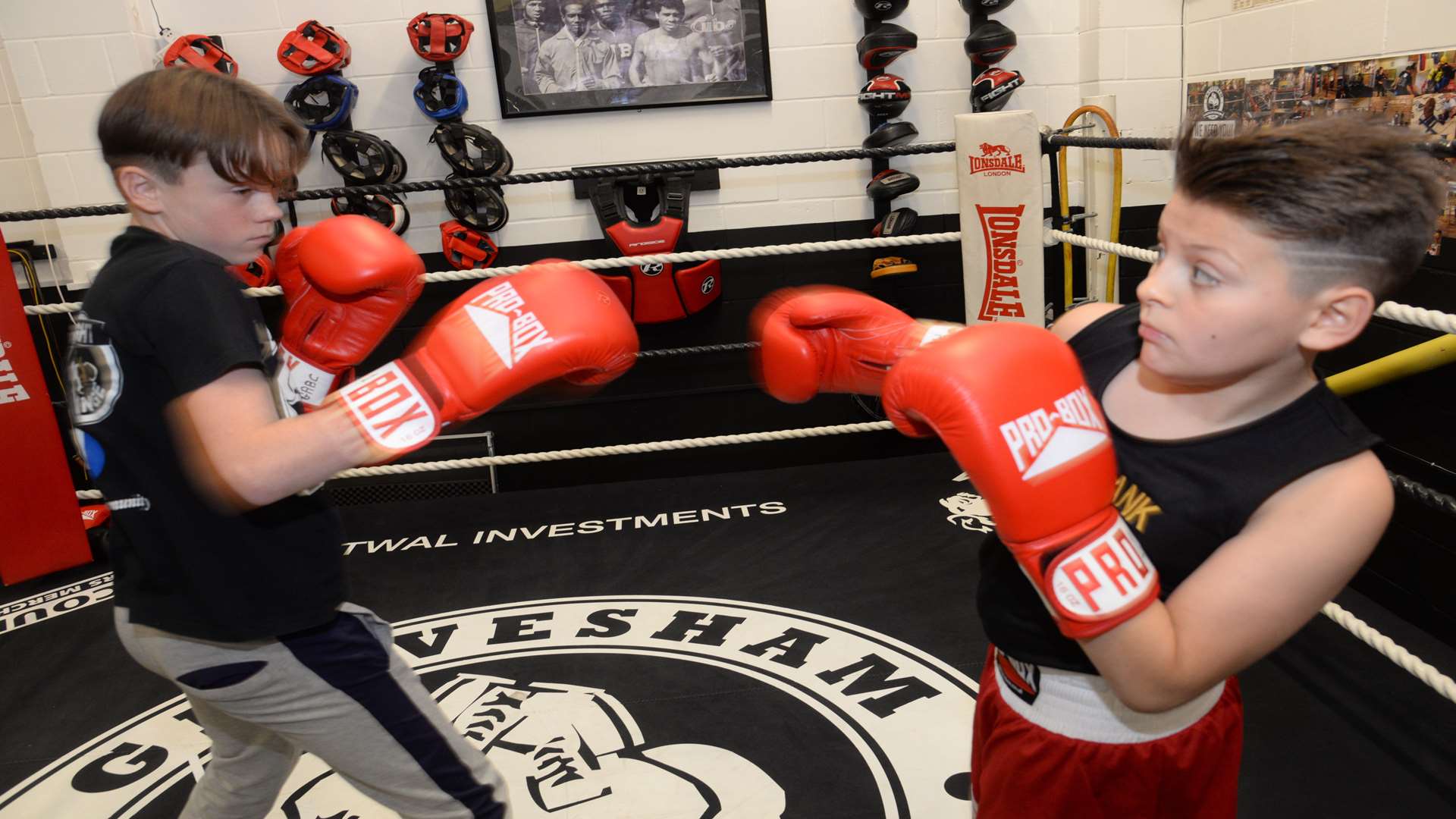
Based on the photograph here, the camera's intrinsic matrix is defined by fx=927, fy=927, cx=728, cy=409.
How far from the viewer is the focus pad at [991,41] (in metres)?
2.82

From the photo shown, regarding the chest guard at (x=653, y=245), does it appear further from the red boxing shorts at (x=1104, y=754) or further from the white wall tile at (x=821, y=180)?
the red boxing shorts at (x=1104, y=754)

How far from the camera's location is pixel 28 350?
7.99ft

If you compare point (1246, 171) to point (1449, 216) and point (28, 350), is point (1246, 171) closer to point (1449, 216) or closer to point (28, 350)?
point (1449, 216)

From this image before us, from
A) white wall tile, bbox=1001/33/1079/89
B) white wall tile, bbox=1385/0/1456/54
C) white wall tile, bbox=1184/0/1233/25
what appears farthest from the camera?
white wall tile, bbox=1001/33/1079/89

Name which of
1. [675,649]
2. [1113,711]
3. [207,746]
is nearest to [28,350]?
A: [207,746]

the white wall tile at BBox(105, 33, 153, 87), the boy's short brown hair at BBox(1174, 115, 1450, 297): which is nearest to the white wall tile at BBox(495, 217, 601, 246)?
the white wall tile at BBox(105, 33, 153, 87)

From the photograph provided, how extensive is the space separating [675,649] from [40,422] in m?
1.88

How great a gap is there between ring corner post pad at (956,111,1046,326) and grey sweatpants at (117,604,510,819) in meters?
1.84

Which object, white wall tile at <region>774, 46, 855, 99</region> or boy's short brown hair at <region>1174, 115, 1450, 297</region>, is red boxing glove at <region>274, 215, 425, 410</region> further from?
white wall tile at <region>774, 46, 855, 99</region>

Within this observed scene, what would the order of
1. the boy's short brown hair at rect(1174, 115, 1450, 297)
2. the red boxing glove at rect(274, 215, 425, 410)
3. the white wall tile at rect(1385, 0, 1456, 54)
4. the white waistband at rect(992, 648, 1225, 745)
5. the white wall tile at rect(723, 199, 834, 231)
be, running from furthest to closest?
the white wall tile at rect(723, 199, 834, 231), the white wall tile at rect(1385, 0, 1456, 54), the red boxing glove at rect(274, 215, 425, 410), the white waistband at rect(992, 648, 1225, 745), the boy's short brown hair at rect(1174, 115, 1450, 297)

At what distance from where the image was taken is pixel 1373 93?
6.63 ft

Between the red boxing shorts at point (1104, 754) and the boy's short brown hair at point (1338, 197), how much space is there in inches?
15.0

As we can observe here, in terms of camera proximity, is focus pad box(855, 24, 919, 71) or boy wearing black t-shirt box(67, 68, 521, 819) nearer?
boy wearing black t-shirt box(67, 68, 521, 819)

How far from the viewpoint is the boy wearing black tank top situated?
2.12ft
